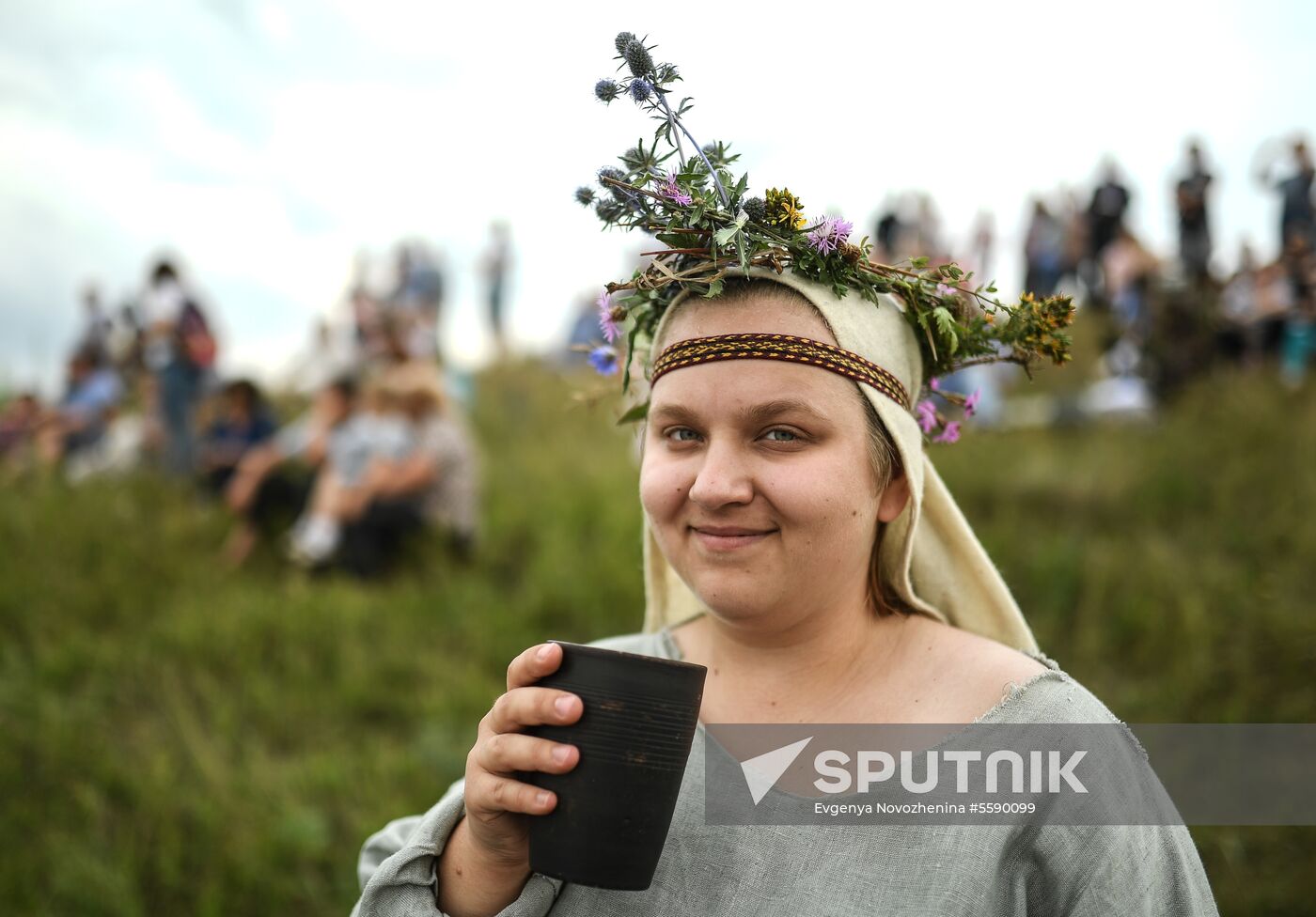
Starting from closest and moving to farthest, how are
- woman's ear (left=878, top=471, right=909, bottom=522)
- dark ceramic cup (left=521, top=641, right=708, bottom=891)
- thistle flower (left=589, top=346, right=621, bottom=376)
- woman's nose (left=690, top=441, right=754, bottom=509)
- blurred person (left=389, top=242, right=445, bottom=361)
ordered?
dark ceramic cup (left=521, top=641, right=708, bottom=891), woman's nose (left=690, top=441, right=754, bottom=509), woman's ear (left=878, top=471, right=909, bottom=522), thistle flower (left=589, top=346, right=621, bottom=376), blurred person (left=389, top=242, right=445, bottom=361)

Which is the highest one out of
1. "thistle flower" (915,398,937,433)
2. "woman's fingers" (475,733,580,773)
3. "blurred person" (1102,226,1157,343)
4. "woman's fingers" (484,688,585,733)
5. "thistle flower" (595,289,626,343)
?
"blurred person" (1102,226,1157,343)

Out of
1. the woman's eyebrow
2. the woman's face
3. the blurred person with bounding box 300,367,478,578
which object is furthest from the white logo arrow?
the blurred person with bounding box 300,367,478,578

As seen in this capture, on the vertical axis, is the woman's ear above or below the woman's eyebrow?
below

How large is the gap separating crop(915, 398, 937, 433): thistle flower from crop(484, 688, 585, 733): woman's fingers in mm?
907

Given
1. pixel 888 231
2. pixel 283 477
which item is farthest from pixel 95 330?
pixel 888 231

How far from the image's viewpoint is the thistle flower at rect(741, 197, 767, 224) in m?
1.64

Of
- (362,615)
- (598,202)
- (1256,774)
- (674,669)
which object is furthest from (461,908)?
(362,615)

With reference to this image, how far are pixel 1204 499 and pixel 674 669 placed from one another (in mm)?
5945

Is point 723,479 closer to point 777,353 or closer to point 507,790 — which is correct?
point 777,353

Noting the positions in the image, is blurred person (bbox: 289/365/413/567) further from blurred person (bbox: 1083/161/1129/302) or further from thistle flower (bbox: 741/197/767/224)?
blurred person (bbox: 1083/161/1129/302)

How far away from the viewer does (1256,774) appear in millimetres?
4176

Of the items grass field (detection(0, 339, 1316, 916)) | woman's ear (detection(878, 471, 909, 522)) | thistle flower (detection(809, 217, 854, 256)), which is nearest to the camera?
thistle flower (detection(809, 217, 854, 256))

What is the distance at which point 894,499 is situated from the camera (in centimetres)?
175

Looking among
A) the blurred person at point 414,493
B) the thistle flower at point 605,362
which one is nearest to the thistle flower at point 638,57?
the thistle flower at point 605,362
